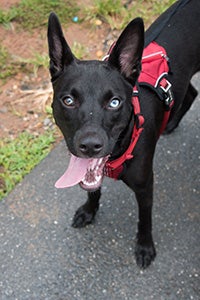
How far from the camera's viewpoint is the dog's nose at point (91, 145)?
2244mm

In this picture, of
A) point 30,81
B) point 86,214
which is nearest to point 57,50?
point 86,214

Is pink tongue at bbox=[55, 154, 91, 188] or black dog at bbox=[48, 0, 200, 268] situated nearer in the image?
black dog at bbox=[48, 0, 200, 268]

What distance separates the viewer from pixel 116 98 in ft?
7.84

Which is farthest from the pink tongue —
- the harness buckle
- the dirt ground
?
the dirt ground

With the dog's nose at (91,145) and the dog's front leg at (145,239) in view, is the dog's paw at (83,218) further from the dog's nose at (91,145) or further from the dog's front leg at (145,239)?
the dog's nose at (91,145)

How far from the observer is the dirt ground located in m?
4.12

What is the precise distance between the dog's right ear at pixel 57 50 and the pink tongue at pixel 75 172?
Answer: 19.1 inches

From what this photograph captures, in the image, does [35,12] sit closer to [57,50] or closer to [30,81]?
[30,81]

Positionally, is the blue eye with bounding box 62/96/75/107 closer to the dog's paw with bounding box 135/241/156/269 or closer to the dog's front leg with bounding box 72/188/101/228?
the dog's front leg with bounding box 72/188/101/228

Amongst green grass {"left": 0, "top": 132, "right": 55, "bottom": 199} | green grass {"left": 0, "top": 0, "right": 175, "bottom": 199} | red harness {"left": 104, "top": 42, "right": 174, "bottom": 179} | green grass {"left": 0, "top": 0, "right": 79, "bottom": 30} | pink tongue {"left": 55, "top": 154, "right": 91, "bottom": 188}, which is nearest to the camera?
pink tongue {"left": 55, "top": 154, "right": 91, "bottom": 188}

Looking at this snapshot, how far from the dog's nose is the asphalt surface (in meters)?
1.21

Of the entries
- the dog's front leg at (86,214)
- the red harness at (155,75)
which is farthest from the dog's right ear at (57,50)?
the dog's front leg at (86,214)

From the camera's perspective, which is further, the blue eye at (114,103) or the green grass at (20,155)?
the green grass at (20,155)

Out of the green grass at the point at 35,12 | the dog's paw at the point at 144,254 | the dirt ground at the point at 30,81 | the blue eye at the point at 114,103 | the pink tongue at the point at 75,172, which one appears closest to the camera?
the blue eye at the point at 114,103
